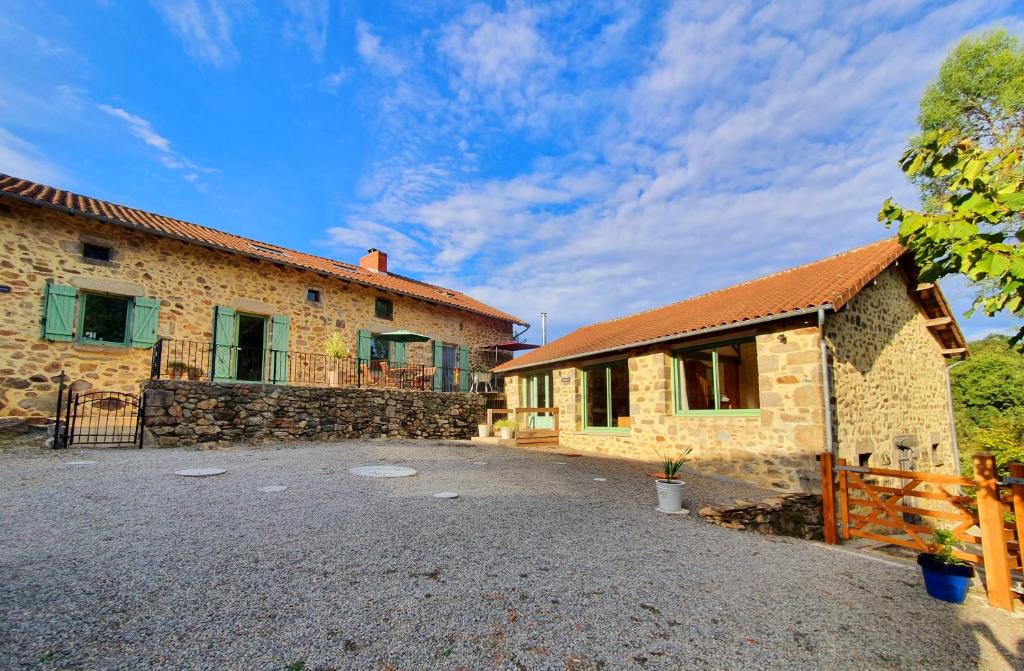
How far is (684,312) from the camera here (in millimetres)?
10500

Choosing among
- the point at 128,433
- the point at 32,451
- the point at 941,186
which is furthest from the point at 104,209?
the point at 941,186

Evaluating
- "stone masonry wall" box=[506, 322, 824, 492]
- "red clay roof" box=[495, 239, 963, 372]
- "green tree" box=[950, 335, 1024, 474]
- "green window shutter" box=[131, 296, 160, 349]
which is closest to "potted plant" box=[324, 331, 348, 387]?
"green window shutter" box=[131, 296, 160, 349]

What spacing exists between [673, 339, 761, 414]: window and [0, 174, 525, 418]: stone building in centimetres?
866

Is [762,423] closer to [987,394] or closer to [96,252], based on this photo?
[96,252]

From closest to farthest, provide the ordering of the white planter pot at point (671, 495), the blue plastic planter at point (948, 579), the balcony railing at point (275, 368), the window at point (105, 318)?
the blue plastic planter at point (948, 579) → the white planter pot at point (671, 495) → the window at point (105, 318) → the balcony railing at point (275, 368)

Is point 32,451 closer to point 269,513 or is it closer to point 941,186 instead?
point 269,513

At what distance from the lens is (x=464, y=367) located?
16.5 metres

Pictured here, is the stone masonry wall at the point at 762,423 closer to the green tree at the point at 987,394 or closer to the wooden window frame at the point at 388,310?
the wooden window frame at the point at 388,310

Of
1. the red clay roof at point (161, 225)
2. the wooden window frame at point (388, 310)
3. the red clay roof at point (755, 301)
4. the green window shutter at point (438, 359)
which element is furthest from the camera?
the green window shutter at point (438, 359)

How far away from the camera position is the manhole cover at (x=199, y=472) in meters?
5.96

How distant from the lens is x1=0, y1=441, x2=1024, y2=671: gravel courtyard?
7.83ft

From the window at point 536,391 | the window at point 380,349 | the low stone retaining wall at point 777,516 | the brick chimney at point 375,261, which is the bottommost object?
the low stone retaining wall at point 777,516

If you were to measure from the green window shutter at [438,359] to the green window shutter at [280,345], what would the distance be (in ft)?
15.2

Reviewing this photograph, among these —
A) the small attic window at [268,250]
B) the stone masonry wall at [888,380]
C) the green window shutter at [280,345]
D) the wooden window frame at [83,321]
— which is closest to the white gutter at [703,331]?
the stone masonry wall at [888,380]
